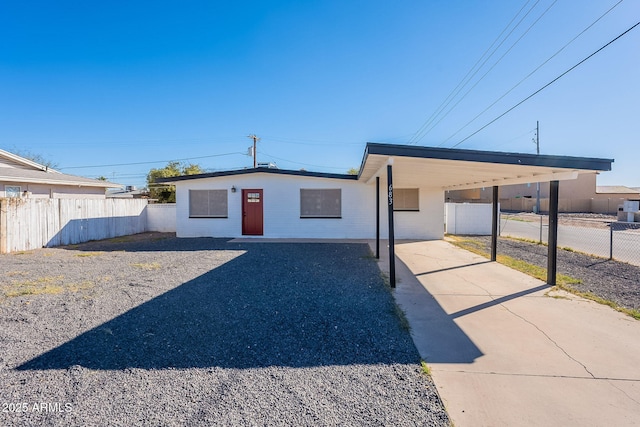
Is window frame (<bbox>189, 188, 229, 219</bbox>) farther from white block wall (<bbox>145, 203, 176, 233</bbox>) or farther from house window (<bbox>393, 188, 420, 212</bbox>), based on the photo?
house window (<bbox>393, 188, 420, 212</bbox>)

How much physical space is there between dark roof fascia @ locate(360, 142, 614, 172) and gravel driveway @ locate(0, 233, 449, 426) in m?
2.41

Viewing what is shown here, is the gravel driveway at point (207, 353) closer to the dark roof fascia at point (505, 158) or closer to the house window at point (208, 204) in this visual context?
the dark roof fascia at point (505, 158)

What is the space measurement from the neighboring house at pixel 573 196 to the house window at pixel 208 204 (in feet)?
90.6

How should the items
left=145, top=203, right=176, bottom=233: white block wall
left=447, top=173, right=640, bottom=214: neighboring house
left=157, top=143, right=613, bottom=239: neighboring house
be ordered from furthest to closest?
left=447, top=173, right=640, bottom=214: neighboring house → left=145, top=203, right=176, bottom=233: white block wall → left=157, top=143, right=613, bottom=239: neighboring house

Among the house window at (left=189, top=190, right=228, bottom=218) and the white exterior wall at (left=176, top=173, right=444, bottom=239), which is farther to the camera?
the house window at (left=189, top=190, right=228, bottom=218)

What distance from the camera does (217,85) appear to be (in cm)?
1595

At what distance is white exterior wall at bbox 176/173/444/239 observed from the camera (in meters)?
12.0

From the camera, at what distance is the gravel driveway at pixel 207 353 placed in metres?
2.09

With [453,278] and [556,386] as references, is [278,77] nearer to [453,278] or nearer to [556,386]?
[453,278]

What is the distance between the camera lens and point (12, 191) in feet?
42.4

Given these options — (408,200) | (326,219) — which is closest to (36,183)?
(326,219)

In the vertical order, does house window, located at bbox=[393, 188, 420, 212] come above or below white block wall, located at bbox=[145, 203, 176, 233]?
above

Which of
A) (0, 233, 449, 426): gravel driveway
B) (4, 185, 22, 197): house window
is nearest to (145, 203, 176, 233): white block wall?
(4, 185, 22, 197): house window

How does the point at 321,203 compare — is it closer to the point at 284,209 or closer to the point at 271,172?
the point at 284,209
